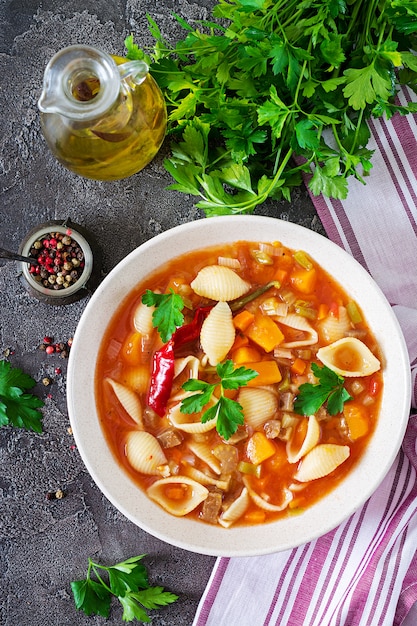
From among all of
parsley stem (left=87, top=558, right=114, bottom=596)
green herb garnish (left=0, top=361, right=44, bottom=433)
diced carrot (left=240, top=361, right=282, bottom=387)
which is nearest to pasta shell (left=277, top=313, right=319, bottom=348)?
diced carrot (left=240, top=361, right=282, bottom=387)

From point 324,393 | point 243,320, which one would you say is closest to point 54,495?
point 243,320

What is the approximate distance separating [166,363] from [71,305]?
725 millimetres

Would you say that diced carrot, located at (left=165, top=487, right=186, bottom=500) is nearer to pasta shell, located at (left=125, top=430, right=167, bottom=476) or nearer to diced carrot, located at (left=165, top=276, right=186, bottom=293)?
pasta shell, located at (left=125, top=430, right=167, bottom=476)

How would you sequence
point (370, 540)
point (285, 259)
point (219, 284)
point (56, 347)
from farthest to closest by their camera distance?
point (56, 347), point (370, 540), point (285, 259), point (219, 284)

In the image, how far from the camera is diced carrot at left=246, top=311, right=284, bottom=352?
316 centimetres

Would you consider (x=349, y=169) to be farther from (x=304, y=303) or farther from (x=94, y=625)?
(x=94, y=625)

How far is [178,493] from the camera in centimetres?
326

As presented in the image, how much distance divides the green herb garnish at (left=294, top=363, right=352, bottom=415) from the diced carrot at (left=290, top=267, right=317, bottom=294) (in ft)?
1.16

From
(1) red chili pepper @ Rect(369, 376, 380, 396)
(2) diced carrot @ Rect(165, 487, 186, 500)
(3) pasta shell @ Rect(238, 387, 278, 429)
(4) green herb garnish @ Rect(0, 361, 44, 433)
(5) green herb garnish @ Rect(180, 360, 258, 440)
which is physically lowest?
(4) green herb garnish @ Rect(0, 361, 44, 433)

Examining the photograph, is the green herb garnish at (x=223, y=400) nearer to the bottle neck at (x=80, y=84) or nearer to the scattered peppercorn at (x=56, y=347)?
the scattered peppercorn at (x=56, y=347)

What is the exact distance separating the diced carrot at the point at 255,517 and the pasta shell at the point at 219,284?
3.18 feet

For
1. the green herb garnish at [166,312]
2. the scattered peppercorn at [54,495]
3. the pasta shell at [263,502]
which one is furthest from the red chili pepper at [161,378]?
the scattered peppercorn at [54,495]

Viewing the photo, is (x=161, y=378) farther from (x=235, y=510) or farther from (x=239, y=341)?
(x=235, y=510)

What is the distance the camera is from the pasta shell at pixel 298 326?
3.18m
